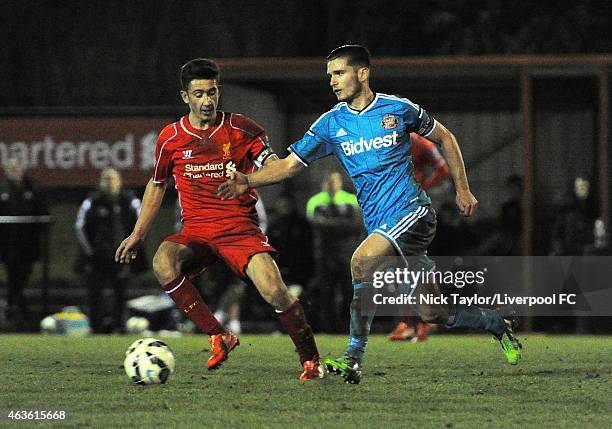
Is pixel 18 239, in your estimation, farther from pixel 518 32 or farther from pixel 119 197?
pixel 518 32

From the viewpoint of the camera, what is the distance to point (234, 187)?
26.9 ft

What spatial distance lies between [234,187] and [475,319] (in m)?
1.71

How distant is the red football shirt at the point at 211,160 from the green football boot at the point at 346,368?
124cm

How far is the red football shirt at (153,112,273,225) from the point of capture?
873 cm

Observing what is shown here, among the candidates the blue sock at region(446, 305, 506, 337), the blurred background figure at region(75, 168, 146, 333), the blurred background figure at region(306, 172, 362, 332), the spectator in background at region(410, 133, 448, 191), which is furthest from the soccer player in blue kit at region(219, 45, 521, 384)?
the blurred background figure at region(75, 168, 146, 333)

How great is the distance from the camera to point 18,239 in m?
14.9

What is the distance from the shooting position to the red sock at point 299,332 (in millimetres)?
8352

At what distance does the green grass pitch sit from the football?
0.27 ft

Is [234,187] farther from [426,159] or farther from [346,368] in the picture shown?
[426,159]

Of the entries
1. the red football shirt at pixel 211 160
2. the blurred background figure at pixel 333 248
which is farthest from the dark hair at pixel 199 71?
the blurred background figure at pixel 333 248

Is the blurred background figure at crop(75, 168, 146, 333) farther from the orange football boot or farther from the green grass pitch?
the orange football boot

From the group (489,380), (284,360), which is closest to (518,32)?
(284,360)

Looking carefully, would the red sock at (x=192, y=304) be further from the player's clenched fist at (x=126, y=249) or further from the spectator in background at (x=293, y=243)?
the spectator in background at (x=293, y=243)

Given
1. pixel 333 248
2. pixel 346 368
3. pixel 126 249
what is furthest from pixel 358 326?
pixel 333 248
